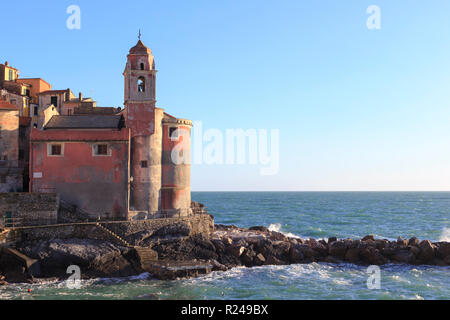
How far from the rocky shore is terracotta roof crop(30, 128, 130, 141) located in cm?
903

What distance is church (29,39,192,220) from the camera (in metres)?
36.2

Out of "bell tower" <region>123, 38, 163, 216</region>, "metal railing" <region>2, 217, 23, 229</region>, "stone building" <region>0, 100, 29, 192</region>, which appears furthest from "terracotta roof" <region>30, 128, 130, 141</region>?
"metal railing" <region>2, 217, 23, 229</region>

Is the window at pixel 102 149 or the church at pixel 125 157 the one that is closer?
the church at pixel 125 157

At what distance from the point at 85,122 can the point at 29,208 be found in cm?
983

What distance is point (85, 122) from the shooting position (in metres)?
39.4

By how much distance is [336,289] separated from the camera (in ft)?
97.0

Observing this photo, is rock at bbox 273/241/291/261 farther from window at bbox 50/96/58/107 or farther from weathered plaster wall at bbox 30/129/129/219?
window at bbox 50/96/58/107

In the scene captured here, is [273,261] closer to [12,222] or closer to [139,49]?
[12,222]

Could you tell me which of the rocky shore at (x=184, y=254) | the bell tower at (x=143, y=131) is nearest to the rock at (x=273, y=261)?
the rocky shore at (x=184, y=254)

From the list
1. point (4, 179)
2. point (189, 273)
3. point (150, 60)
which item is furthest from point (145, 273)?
point (150, 60)

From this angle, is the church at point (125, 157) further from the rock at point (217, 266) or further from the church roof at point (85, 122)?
the rock at point (217, 266)

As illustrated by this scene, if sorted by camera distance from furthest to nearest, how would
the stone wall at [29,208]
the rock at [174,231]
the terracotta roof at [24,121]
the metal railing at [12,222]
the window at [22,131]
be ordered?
the terracotta roof at [24,121]
the window at [22,131]
the rock at [174,231]
the stone wall at [29,208]
the metal railing at [12,222]

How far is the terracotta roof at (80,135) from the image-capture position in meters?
36.2
